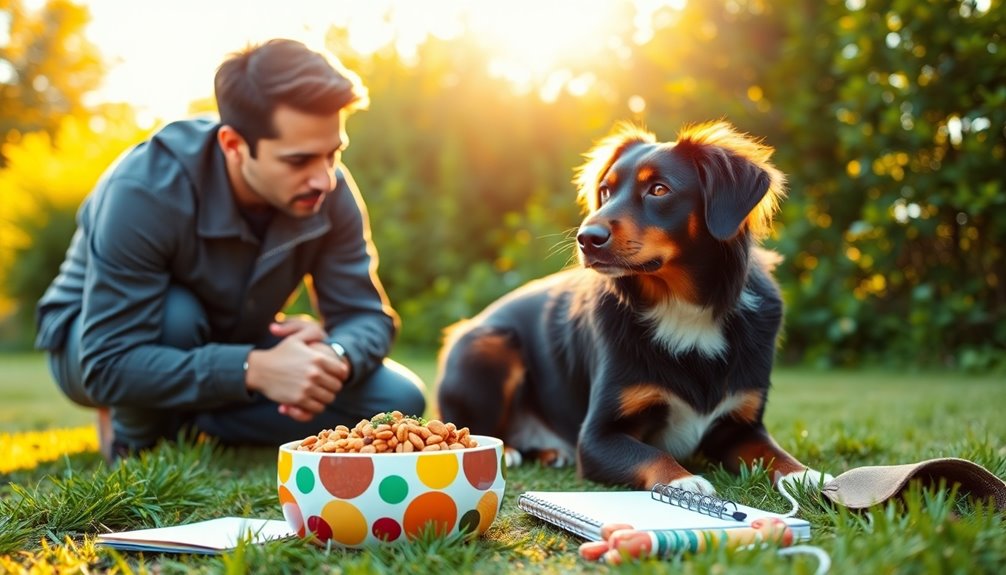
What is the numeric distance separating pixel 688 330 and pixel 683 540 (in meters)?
1.11

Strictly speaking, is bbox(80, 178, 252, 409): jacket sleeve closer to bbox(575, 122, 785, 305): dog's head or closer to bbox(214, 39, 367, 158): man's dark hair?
Result: bbox(214, 39, 367, 158): man's dark hair

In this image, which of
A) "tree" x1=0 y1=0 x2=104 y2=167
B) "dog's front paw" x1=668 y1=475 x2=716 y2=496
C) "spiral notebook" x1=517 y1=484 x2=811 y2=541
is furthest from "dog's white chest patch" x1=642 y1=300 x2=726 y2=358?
"tree" x1=0 y1=0 x2=104 y2=167

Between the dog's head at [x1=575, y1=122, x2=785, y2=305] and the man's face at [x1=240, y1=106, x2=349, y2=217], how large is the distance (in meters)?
1.05

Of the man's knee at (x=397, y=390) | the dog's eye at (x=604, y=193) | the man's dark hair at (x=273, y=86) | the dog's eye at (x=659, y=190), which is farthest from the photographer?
the man's knee at (x=397, y=390)

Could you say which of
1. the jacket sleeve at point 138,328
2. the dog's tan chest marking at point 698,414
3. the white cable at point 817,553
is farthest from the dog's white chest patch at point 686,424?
the jacket sleeve at point 138,328

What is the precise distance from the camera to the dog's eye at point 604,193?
8.89 ft

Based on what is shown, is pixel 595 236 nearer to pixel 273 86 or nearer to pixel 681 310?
pixel 681 310

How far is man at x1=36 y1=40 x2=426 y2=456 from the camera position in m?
2.97

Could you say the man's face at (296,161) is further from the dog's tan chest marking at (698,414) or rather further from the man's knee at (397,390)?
the dog's tan chest marking at (698,414)

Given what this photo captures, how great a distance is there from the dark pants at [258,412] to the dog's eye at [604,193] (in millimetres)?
1204

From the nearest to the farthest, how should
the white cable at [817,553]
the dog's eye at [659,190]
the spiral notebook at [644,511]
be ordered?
the white cable at [817,553], the spiral notebook at [644,511], the dog's eye at [659,190]

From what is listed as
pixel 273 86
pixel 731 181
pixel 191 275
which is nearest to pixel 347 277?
pixel 191 275

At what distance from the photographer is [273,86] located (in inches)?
122

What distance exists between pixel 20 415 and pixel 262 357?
298cm
